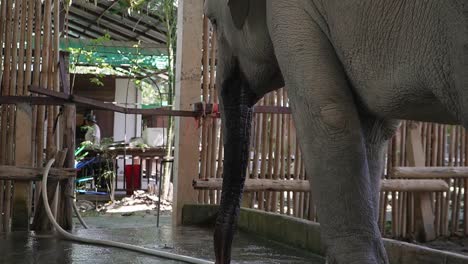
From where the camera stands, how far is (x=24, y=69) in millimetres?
5711

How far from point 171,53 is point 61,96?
23.3ft

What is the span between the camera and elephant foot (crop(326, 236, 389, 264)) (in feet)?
5.49

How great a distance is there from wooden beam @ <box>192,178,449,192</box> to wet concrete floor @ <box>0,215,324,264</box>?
0.55 metres

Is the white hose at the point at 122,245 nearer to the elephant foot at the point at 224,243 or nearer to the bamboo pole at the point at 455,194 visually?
the elephant foot at the point at 224,243

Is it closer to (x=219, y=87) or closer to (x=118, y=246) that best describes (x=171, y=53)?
(x=118, y=246)

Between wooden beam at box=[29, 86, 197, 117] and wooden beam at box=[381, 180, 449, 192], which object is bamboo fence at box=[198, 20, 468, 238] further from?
wooden beam at box=[29, 86, 197, 117]

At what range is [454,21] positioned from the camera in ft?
4.36

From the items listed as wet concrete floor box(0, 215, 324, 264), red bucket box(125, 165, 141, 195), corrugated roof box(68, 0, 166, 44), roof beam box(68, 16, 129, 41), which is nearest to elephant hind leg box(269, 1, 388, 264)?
wet concrete floor box(0, 215, 324, 264)

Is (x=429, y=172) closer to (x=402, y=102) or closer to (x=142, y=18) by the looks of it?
(x=402, y=102)

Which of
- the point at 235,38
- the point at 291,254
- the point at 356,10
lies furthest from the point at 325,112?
the point at 291,254

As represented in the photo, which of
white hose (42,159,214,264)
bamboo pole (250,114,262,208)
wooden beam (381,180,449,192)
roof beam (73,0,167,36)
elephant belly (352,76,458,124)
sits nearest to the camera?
elephant belly (352,76,458,124)

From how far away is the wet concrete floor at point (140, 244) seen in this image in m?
3.80

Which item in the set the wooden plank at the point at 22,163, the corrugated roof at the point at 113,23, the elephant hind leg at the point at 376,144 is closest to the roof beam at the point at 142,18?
the corrugated roof at the point at 113,23

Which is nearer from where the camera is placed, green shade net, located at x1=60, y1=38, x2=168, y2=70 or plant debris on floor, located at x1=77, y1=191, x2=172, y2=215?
plant debris on floor, located at x1=77, y1=191, x2=172, y2=215
